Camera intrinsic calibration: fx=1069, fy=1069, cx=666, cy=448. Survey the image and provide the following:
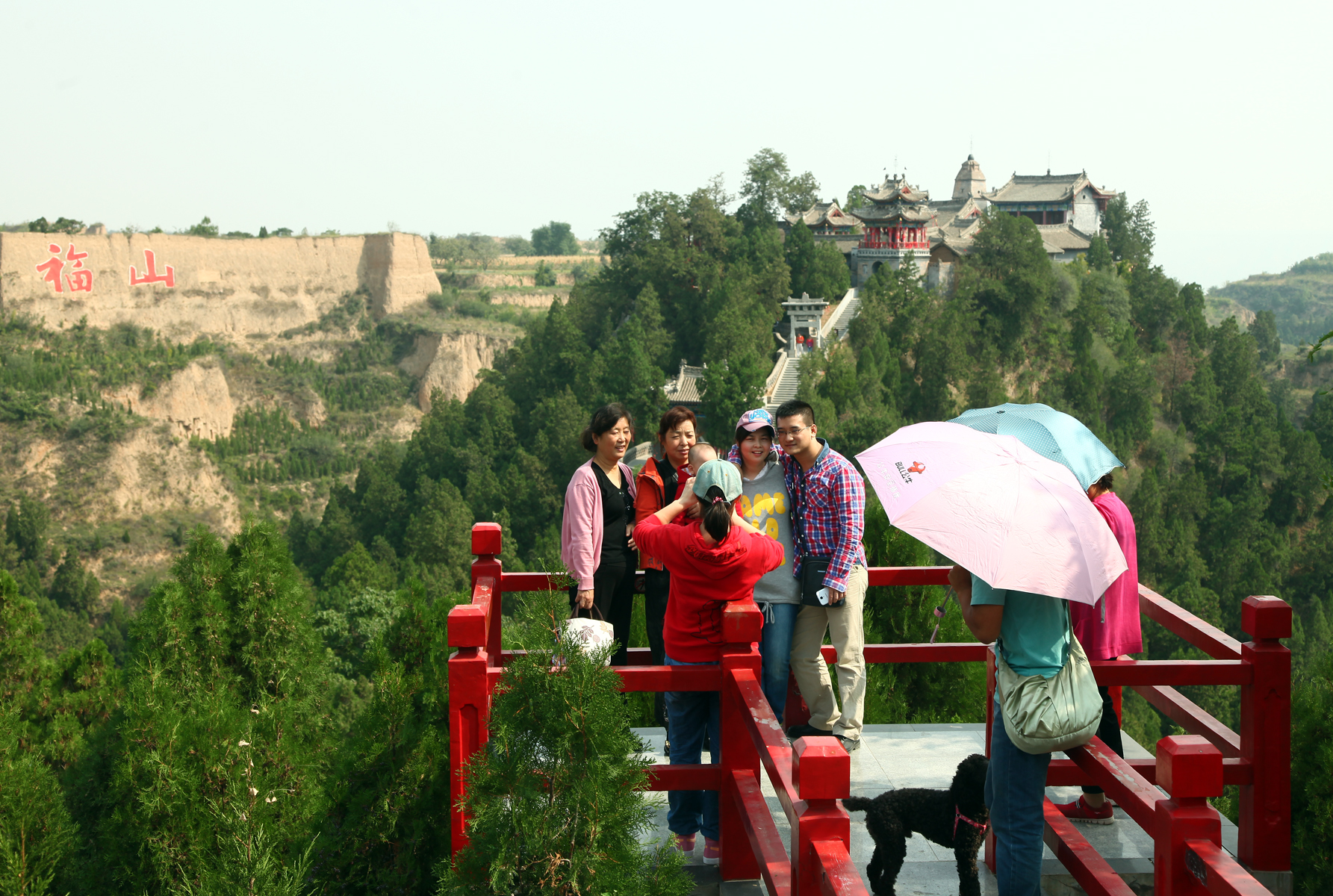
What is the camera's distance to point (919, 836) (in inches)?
165

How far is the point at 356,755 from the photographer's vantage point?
4.83 m

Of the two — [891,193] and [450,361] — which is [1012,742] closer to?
[891,193]

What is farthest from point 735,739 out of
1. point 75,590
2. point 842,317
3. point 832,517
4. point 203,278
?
point 203,278

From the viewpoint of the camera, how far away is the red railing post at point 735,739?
3.54m

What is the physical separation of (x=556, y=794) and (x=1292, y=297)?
5554 inches

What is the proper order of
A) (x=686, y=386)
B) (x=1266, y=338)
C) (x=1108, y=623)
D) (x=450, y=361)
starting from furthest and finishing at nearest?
(x=450, y=361) < (x=1266, y=338) < (x=686, y=386) < (x=1108, y=623)

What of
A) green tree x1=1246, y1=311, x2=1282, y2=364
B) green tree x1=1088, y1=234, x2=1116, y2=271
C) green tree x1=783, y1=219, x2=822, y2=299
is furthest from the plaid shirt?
green tree x1=1246, y1=311, x2=1282, y2=364

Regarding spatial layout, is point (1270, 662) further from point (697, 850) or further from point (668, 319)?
point (668, 319)

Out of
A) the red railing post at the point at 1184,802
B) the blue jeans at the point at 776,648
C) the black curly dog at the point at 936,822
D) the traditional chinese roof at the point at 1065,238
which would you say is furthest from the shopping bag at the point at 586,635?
the traditional chinese roof at the point at 1065,238

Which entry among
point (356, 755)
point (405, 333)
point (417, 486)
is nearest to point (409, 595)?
point (356, 755)

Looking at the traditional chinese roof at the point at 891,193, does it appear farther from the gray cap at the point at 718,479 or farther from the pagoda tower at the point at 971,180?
the gray cap at the point at 718,479

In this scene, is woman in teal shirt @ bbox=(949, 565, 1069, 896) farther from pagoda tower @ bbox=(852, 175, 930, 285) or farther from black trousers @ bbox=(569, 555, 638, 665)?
pagoda tower @ bbox=(852, 175, 930, 285)

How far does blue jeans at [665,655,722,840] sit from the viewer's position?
3.95 metres

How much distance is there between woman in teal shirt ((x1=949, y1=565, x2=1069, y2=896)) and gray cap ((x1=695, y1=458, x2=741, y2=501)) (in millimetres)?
894
